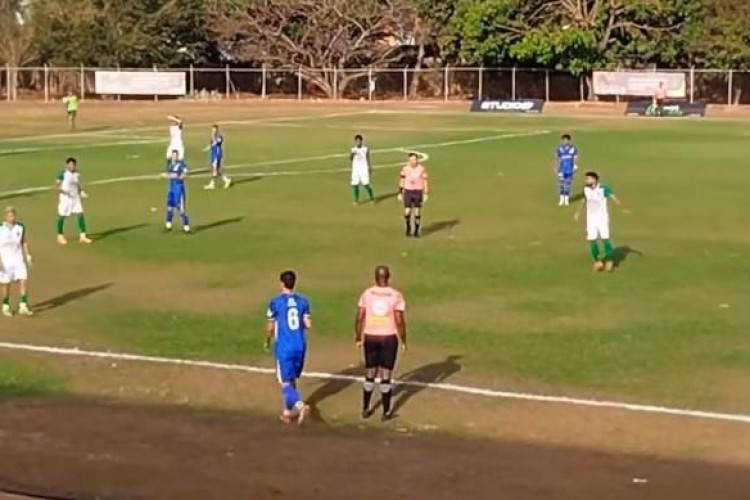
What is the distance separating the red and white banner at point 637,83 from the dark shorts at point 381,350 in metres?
71.5

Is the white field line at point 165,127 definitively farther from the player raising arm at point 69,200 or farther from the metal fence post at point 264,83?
the player raising arm at point 69,200

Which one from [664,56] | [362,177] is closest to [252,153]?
[362,177]

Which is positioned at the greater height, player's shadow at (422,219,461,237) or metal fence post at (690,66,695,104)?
metal fence post at (690,66,695,104)

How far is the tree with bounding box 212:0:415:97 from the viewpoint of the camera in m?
92.4

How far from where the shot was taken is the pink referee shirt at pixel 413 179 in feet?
96.1

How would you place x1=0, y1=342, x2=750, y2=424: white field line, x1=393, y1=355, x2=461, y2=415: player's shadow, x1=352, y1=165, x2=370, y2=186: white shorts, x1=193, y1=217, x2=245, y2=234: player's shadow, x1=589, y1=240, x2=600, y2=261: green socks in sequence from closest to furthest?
x1=0, y1=342, x2=750, y2=424: white field line → x1=393, y1=355, x2=461, y2=415: player's shadow → x1=589, y1=240, x2=600, y2=261: green socks → x1=193, y1=217, x2=245, y2=234: player's shadow → x1=352, y1=165, x2=370, y2=186: white shorts

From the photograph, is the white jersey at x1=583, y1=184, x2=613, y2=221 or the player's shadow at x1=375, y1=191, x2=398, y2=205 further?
the player's shadow at x1=375, y1=191, x2=398, y2=205

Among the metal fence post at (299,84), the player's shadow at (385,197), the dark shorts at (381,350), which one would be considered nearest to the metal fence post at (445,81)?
the metal fence post at (299,84)

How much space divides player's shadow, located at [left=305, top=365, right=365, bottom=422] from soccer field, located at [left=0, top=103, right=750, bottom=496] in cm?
12

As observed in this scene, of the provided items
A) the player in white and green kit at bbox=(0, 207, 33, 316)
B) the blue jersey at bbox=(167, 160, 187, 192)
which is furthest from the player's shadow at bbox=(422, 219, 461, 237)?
the player in white and green kit at bbox=(0, 207, 33, 316)

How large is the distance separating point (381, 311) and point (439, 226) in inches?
644

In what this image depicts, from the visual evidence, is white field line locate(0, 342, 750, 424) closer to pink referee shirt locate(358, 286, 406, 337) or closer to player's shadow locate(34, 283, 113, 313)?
pink referee shirt locate(358, 286, 406, 337)

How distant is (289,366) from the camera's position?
50.4ft

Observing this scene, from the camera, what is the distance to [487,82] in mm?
94000
